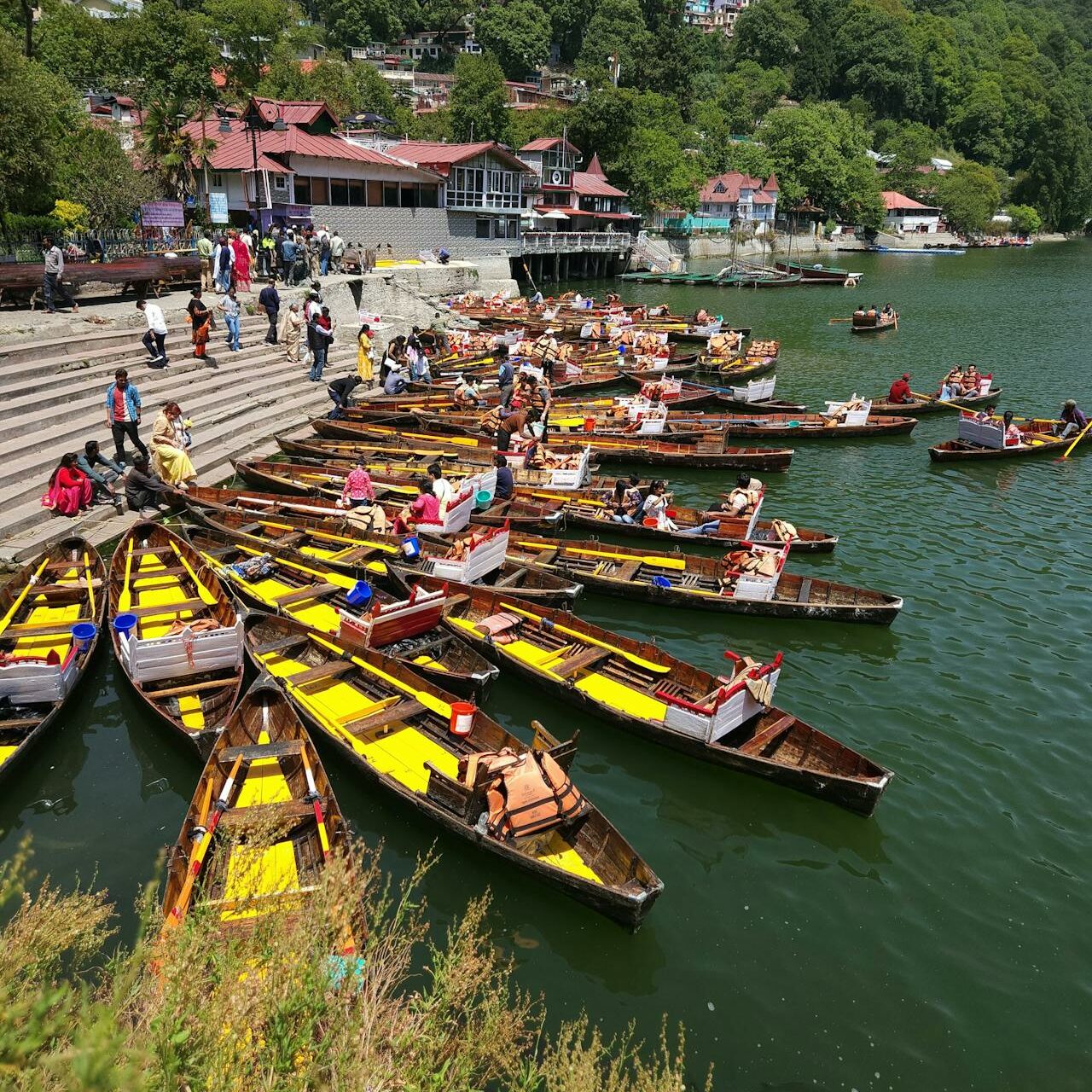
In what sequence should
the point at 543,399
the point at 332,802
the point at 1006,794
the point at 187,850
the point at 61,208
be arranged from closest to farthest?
1. the point at 187,850
2. the point at 332,802
3. the point at 1006,794
4. the point at 543,399
5. the point at 61,208

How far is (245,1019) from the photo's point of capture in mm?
4824

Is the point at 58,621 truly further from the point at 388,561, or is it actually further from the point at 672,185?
the point at 672,185

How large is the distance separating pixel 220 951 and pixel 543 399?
842 inches

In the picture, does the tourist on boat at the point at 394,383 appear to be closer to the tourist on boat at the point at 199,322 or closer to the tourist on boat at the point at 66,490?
the tourist on boat at the point at 199,322

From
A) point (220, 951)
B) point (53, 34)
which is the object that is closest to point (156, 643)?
point (220, 951)

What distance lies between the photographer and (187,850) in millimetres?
8477

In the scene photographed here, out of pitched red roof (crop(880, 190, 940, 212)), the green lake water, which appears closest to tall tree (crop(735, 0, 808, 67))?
pitched red roof (crop(880, 190, 940, 212))

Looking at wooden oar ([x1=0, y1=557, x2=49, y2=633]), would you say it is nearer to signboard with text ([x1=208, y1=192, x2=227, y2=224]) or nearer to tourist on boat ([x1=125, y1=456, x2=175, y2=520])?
tourist on boat ([x1=125, y1=456, x2=175, y2=520])

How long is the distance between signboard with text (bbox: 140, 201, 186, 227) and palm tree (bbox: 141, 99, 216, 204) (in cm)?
632

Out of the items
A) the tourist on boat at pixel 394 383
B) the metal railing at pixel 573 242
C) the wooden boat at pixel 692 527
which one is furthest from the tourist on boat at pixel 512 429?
the metal railing at pixel 573 242

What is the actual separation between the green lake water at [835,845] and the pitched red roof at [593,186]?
222ft

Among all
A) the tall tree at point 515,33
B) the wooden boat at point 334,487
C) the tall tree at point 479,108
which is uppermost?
the tall tree at point 515,33

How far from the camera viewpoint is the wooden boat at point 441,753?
28.6 feet

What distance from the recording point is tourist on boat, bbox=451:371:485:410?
87.2 ft
